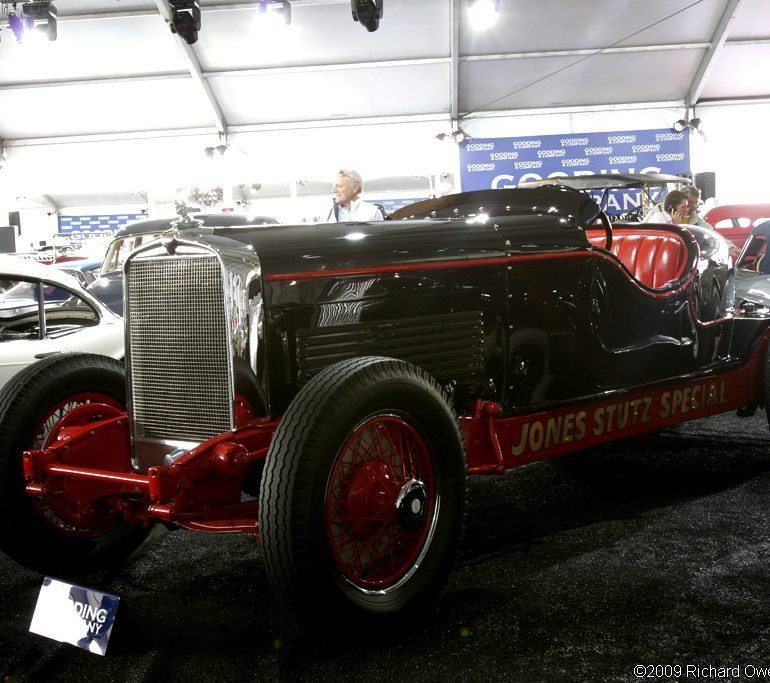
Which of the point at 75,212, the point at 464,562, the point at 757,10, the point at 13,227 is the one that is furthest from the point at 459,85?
the point at 464,562

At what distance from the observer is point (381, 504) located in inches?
89.7

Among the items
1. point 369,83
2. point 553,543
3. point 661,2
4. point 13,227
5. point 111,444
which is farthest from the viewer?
point 13,227

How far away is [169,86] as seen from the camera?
14758mm

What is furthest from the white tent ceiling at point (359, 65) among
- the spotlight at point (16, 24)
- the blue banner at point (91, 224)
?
the blue banner at point (91, 224)

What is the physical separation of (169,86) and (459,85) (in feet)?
18.5

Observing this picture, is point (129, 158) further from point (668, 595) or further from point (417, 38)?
point (668, 595)

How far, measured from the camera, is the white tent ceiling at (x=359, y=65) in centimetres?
1314

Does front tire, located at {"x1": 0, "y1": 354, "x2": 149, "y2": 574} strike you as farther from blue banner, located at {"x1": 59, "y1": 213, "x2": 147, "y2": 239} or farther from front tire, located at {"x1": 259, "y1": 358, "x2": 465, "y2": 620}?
blue banner, located at {"x1": 59, "y1": 213, "x2": 147, "y2": 239}

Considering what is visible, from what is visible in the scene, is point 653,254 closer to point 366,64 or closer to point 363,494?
point 363,494

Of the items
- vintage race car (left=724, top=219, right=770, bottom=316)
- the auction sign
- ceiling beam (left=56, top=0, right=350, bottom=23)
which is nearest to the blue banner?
ceiling beam (left=56, top=0, right=350, bottom=23)

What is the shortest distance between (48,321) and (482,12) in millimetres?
10221

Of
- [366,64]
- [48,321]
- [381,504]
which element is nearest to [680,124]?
[366,64]

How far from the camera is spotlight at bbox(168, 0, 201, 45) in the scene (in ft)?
33.3

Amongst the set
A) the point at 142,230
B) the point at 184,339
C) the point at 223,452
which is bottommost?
A: the point at 223,452
